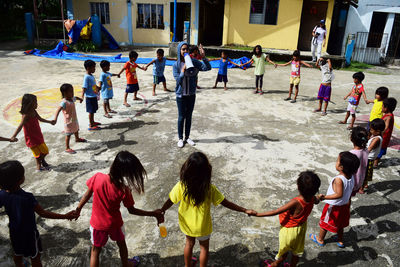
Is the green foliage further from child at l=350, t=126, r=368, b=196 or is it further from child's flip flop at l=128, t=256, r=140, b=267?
child at l=350, t=126, r=368, b=196

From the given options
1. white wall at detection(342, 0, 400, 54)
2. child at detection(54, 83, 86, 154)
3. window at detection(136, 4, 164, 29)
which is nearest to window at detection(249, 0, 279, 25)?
white wall at detection(342, 0, 400, 54)

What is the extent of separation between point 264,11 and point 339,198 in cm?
1484

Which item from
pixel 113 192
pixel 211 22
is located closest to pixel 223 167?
pixel 113 192

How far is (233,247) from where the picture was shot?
350 centimetres

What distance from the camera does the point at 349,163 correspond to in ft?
10.7

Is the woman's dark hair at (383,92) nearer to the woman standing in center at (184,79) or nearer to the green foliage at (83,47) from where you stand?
the woman standing in center at (184,79)

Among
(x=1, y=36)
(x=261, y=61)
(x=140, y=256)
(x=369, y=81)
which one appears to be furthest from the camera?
(x=1, y=36)

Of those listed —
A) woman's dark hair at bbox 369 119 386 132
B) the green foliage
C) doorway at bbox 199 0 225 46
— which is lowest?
woman's dark hair at bbox 369 119 386 132

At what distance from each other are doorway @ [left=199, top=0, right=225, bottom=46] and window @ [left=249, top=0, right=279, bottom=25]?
128 inches

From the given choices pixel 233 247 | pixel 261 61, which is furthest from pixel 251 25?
pixel 233 247

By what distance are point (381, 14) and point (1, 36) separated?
23.3 metres

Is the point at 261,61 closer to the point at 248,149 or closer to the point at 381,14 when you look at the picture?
the point at 248,149

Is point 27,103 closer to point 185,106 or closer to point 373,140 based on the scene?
point 185,106

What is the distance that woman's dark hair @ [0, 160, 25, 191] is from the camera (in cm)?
269
